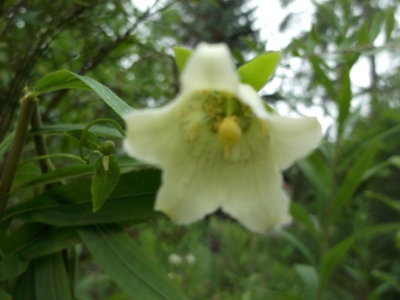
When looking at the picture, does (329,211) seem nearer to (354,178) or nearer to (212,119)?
(354,178)

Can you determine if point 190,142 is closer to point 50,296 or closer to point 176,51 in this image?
point 176,51

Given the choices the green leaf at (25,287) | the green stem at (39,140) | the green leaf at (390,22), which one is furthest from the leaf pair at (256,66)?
the green leaf at (390,22)

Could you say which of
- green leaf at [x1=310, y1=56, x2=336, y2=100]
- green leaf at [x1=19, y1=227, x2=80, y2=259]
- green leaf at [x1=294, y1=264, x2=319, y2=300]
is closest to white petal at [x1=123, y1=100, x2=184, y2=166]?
green leaf at [x1=19, y1=227, x2=80, y2=259]

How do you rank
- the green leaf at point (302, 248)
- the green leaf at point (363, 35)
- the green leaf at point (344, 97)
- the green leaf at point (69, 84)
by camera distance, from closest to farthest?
the green leaf at point (69, 84), the green leaf at point (363, 35), the green leaf at point (344, 97), the green leaf at point (302, 248)

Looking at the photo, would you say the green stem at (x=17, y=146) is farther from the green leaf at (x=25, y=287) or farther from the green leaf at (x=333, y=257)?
the green leaf at (x=333, y=257)

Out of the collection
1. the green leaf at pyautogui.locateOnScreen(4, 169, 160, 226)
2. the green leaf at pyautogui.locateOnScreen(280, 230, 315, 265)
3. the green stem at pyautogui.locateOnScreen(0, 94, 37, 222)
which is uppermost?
the green stem at pyautogui.locateOnScreen(0, 94, 37, 222)

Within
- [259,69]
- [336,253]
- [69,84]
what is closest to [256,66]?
[259,69]

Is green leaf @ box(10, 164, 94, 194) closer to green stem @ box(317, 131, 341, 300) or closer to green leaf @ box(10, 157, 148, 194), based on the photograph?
green leaf @ box(10, 157, 148, 194)
